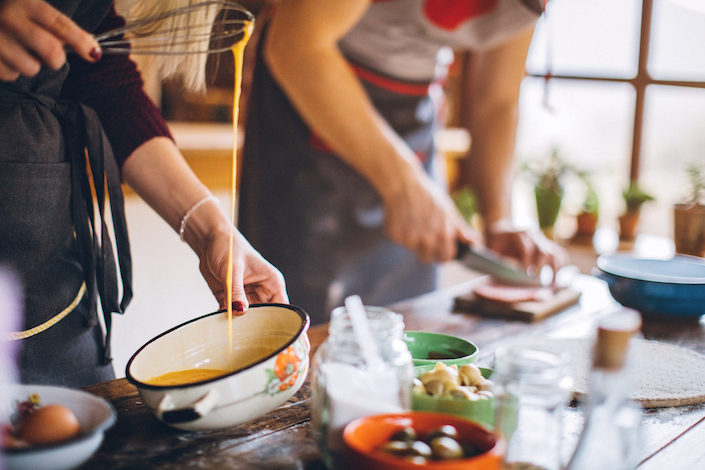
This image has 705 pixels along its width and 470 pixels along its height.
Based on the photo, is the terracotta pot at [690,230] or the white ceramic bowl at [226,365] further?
the terracotta pot at [690,230]

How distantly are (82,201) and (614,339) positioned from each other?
0.76m

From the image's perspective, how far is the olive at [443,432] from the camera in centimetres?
53

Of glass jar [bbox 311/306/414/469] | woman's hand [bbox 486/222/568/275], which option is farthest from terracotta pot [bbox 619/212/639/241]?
glass jar [bbox 311/306/414/469]

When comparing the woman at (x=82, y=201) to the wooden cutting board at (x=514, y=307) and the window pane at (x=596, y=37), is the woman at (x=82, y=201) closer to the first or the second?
the wooden cutting board at (x=514, y=307)

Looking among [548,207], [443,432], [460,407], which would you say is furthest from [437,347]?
[548,207]

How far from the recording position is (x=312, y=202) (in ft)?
5.57

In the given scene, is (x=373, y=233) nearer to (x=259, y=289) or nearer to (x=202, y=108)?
(x=259, y=289)

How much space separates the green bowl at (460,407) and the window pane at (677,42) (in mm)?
2558

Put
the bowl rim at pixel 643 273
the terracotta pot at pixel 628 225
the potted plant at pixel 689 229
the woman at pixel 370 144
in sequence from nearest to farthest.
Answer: the bowl rim at pixel 643 273
the woman at pixel 370 144
the potted plant at pixel 689 229
the terracotta pot at pixel 628 225

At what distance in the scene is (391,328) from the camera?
0.62 m

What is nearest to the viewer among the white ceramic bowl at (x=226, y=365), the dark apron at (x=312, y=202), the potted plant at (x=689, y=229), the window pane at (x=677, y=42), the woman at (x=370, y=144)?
the white ceramic bowl at (x=226, y=365)

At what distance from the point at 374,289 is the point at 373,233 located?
6.5 inches

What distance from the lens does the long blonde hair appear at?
0.99 metres

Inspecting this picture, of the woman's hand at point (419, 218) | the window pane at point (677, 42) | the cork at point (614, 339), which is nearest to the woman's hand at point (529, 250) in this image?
the woman's hand at point (419, 218)
